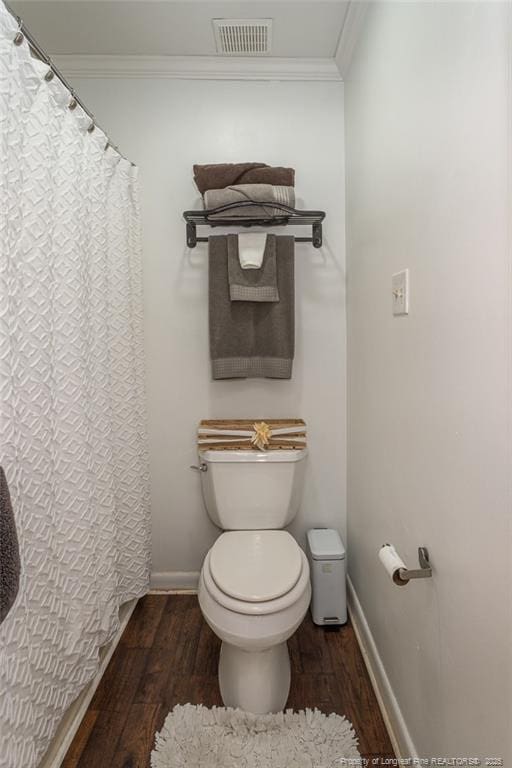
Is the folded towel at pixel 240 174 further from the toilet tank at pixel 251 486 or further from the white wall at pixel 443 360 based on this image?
the toilet tank at pixel 251 486

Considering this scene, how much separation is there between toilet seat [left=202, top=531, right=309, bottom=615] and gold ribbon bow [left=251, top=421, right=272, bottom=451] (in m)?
0.36

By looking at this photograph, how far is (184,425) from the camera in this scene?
1.94 meters

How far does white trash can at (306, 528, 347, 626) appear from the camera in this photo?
5.63 ft

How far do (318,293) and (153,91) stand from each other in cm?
109

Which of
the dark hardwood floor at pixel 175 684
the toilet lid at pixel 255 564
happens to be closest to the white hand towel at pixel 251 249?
the toilet lid at pixel 255 564

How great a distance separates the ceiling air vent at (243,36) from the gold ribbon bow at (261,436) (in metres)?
1.50

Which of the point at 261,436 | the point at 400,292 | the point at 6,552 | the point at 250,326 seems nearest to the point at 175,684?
the point at 261,436

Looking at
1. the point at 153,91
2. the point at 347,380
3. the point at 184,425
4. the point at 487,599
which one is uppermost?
the point at 153,91

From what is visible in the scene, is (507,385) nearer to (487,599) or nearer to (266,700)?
(487,599)

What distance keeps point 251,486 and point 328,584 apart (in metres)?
0.49

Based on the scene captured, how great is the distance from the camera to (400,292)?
1176 millimetres

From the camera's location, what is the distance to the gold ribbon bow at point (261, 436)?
1768 mm

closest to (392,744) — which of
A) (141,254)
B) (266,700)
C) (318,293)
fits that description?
(266,700)

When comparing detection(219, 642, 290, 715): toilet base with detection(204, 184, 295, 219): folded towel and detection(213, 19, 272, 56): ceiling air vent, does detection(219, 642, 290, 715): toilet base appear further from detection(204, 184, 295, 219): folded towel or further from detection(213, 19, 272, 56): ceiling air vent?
detection(213, 19, 272, 56): ceiling air vent
